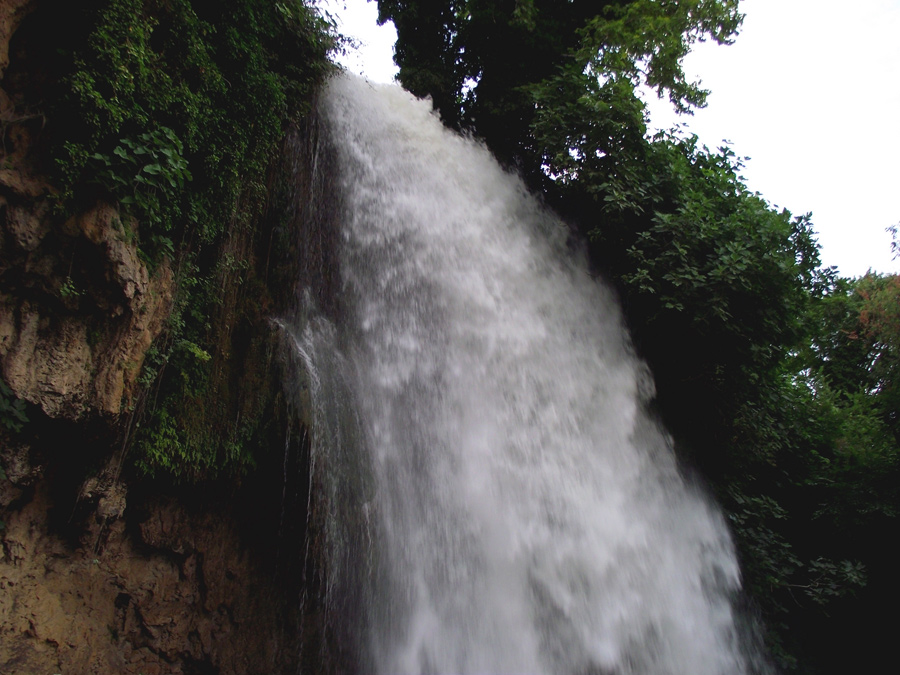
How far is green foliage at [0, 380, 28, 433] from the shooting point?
315cm

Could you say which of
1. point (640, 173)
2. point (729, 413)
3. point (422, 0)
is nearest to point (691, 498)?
point (729, 413)

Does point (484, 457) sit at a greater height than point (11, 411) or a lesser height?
greater

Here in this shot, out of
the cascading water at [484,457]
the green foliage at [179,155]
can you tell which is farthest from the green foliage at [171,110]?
the cascading water at [484,457]

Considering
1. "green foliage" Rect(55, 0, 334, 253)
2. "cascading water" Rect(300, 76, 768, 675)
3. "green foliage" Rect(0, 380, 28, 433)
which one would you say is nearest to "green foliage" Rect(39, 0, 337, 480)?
"green foliage" Rect(55, 0, 334, 253)

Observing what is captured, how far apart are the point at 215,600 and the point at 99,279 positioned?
267 centimetres

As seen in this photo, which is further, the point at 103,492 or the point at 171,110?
the point at 171,110

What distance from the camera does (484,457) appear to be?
578cm

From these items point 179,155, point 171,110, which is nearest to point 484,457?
point 179,155

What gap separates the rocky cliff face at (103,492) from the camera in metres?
3.26

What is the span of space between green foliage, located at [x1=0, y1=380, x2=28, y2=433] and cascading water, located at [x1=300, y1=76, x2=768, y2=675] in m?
2.10

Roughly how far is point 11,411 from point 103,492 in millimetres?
902

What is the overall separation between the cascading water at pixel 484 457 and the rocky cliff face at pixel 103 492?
23.3 inches

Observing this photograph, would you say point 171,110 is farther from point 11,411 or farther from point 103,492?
point 103,492

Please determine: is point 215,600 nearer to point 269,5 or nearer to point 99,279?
point 99,279
